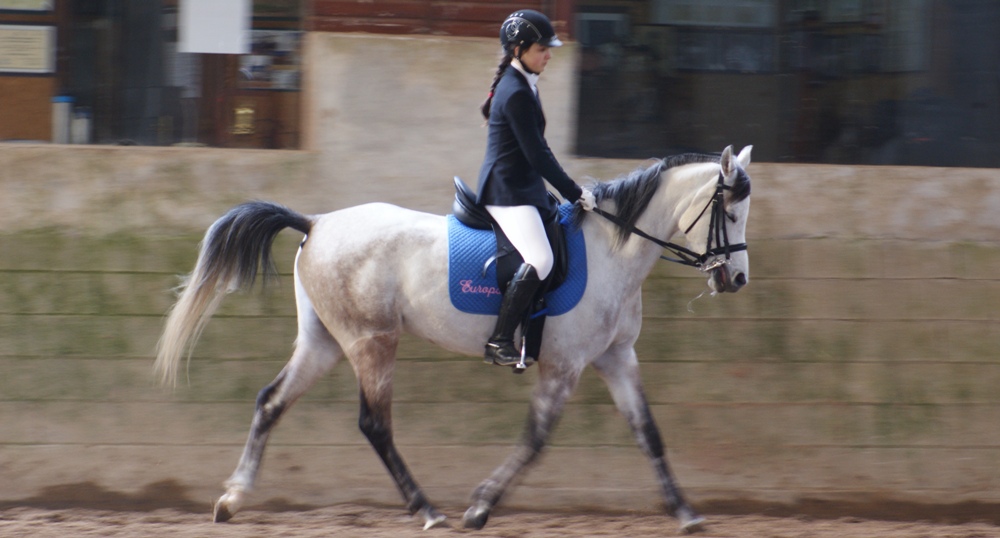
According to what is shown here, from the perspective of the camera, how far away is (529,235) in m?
4.60

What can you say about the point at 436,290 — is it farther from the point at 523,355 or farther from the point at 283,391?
the point at 283,391

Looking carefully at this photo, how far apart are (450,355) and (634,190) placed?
1.55 m

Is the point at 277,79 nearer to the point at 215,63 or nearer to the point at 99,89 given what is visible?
the point at 215,63

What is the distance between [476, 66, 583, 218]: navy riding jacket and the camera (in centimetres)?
459

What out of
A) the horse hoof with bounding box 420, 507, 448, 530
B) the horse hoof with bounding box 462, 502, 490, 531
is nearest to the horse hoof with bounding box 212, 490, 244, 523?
the horse hoof with bounding box 420, 507, 448, 530

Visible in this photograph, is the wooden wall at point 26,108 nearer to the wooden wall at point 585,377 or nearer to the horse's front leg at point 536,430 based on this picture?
the wooden wall at point 585,377

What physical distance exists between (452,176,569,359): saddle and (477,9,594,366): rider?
0.06m

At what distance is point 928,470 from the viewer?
Result: 584cm

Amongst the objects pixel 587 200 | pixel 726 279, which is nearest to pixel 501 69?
pixel 587 200

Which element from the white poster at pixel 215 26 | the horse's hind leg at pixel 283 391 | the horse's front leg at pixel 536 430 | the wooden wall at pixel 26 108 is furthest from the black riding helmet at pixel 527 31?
the wooden wall at pixel 26 108

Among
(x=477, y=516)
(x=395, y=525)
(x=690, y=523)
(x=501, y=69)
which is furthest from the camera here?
(x=395, y=525)

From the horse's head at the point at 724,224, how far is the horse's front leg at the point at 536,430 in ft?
2.68

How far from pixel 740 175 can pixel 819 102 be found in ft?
6.69

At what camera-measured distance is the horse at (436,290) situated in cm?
475
